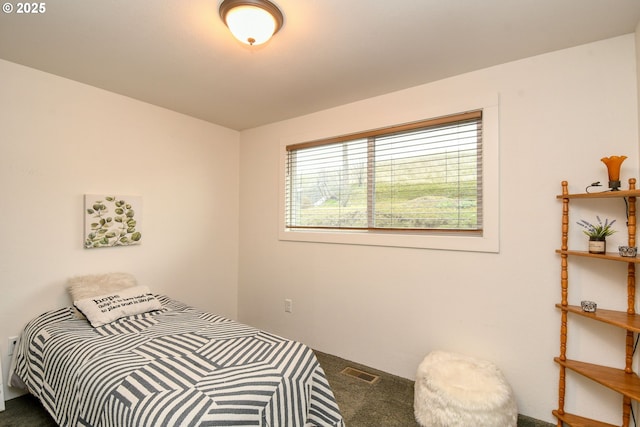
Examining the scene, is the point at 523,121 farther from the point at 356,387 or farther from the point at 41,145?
the point at 41,145

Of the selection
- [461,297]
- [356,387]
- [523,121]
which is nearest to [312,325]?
[356,387]

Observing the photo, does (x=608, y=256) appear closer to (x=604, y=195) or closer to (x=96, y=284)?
(x=604, y=195)

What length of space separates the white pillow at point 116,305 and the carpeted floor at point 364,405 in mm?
688

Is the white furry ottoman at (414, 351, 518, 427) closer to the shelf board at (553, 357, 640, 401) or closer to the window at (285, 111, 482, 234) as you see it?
the shelf board at (553, 357, 640, 401)

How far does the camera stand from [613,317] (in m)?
1.65

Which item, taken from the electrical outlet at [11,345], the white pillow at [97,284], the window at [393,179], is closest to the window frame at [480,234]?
the window at [393,179]

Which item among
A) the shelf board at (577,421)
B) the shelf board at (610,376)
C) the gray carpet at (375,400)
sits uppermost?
the shelf board at (610,376)

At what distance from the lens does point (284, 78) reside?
2.35 meters

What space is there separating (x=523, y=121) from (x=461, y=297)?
1.30m

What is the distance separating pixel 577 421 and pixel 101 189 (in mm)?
3748

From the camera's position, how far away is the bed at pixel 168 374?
127 centimetres

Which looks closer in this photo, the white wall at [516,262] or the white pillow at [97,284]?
the white wall at [516,262]

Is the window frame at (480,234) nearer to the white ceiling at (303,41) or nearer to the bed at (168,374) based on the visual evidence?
the white ceiling at (303,41)

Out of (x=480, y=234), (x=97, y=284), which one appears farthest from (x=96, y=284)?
(x=480, y=234)
